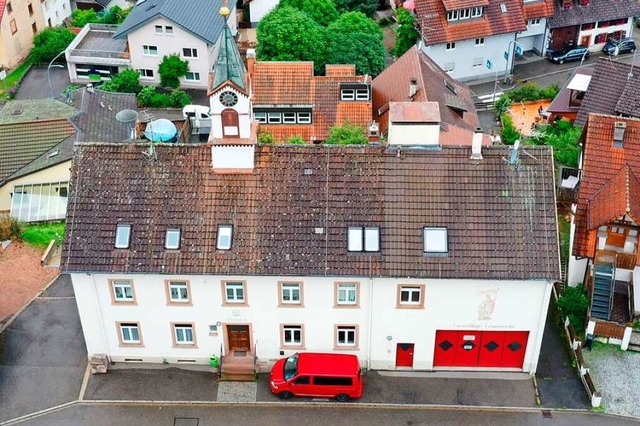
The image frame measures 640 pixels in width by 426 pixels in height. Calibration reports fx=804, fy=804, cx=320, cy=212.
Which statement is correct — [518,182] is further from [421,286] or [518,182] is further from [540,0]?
[540,0]

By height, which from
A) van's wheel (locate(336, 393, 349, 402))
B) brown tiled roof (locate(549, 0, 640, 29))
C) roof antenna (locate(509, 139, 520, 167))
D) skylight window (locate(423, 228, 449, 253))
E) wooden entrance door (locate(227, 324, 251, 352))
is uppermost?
brown tiled roof (locate(549, 0, 640, 29))

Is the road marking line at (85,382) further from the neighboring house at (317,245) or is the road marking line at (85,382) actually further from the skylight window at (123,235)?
the skylight window at (123,235)

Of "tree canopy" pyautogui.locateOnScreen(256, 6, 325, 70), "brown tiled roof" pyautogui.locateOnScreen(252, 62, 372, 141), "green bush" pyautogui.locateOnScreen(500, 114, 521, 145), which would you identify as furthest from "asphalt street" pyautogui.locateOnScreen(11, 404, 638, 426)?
"tree canopy" pyautogui.locateOnScreen(256, 6, 325, 70)

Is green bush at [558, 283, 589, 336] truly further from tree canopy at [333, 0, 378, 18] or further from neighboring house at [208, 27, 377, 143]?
tree canopy at [333, 0, 378, 18]

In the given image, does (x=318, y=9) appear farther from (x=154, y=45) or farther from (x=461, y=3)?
(x=154, y=45)

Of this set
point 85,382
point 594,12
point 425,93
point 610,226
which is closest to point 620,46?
point 594,12

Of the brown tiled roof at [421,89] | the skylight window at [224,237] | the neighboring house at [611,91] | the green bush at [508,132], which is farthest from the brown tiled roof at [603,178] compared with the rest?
the skylight window at [224,237]
